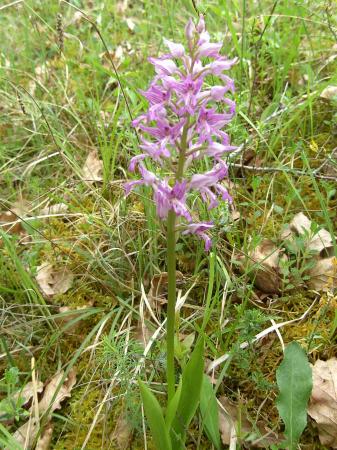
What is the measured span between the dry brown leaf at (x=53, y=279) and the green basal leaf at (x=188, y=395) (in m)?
0.96

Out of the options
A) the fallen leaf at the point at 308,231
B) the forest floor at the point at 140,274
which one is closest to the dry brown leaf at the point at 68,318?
the forest floor at the point at 140,274

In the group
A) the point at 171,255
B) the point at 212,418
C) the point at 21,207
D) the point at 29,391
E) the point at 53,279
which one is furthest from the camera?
the point at 21,207

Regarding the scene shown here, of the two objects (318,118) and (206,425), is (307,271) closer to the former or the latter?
(206,425)

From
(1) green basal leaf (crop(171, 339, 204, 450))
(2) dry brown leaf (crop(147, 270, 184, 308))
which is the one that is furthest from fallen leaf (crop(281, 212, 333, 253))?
(1) green basal leaf (crop(171, 339, 204, 450))

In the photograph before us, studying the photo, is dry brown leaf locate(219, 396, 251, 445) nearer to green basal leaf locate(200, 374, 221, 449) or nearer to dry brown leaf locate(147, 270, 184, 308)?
green basal leaf locate(200, 374, 221, 449)

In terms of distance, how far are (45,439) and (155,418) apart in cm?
63

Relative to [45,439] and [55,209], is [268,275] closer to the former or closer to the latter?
[45,439]

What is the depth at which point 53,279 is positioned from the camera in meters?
2.48

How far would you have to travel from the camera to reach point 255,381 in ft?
6.14

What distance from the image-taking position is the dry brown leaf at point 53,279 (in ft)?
7.97

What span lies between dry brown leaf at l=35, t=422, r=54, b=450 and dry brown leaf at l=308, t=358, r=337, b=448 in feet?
3.32

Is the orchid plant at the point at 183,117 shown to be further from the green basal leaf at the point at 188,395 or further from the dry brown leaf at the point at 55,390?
the dry brown leaf at the point at 55,390

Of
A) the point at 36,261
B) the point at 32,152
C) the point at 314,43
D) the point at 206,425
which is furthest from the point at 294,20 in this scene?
the point at 206,425

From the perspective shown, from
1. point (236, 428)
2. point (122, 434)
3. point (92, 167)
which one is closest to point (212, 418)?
point (236, 428)
